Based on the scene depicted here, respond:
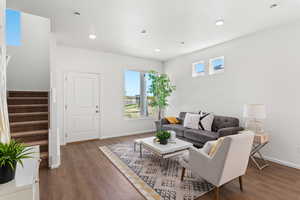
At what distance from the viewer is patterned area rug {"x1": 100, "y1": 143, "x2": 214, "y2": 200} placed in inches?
79.8

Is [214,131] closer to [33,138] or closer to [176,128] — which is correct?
[176,128]

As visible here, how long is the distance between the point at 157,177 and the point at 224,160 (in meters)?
1.18

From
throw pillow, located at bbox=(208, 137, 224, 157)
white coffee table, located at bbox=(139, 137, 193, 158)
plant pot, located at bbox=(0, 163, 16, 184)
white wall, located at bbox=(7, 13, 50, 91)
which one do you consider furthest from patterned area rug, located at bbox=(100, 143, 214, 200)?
white wall, located at bbox=(7, 13, 50, 91)

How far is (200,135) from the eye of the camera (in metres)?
3.46

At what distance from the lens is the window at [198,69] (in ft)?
15.1

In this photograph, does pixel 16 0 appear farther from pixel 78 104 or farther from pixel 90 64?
pixel 78 104

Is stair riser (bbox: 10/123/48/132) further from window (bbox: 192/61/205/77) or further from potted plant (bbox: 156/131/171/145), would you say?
window (bbox: 192/61/205/77)

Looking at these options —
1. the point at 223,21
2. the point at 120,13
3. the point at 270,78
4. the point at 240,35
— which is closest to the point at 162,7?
the point at 120,13

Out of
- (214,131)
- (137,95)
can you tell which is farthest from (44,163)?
(214,131)

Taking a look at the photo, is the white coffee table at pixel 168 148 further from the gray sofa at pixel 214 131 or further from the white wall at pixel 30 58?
the white wall at pixel 30 58

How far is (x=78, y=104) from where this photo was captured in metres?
4.47

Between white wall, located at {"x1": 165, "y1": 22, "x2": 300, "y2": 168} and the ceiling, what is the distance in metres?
0.30

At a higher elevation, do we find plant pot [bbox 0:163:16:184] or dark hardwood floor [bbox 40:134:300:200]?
plant pot [bbox 0:163:16:184]

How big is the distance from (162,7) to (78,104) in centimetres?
355
